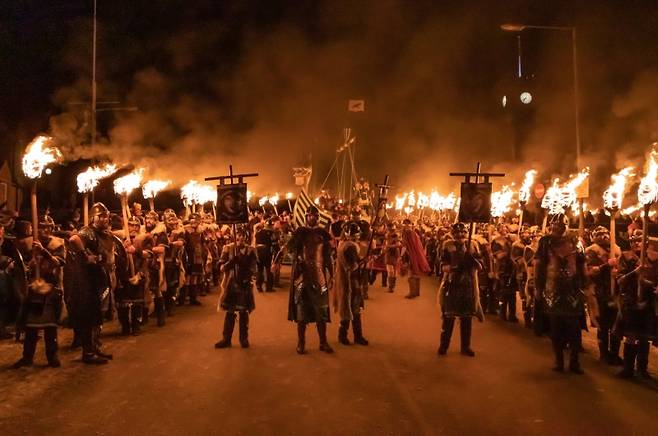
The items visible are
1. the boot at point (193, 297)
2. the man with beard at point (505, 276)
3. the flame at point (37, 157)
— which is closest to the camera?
the flame at point (37, 157)

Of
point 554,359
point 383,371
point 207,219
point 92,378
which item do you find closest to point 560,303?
point 554,359

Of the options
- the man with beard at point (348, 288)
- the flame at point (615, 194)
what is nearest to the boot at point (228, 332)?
the man with beard at point (348, 288)

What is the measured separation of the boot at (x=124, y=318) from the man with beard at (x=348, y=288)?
323 cm

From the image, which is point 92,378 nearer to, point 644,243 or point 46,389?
point 46,389

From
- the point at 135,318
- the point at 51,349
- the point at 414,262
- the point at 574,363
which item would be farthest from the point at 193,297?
the point at 574,363

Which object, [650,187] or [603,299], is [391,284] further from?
[650,187]

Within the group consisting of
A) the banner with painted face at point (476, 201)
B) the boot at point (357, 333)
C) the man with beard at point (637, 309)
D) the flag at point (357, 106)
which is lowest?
the boot at point (357, 333)

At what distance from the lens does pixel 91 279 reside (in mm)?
7648

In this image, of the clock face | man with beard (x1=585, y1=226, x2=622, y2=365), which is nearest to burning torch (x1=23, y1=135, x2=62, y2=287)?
man with beard (x1=585, y1=226, x2=622, y2=365)

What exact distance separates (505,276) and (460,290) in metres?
3.41

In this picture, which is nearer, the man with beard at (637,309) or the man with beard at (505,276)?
the man with beard at (637,309)

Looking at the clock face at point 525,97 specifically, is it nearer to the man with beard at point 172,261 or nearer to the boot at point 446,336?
the man with beard at point 172,261

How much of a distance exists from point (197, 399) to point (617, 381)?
462cm

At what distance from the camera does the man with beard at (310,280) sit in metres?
8.44
